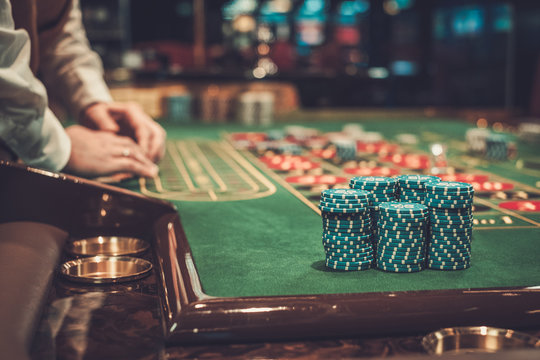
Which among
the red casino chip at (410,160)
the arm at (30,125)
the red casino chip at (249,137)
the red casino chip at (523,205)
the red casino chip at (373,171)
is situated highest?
the arm at (30,125)

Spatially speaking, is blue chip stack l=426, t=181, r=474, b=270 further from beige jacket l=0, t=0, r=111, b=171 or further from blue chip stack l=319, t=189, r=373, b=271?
beige jacket l=0, t=0, r=111, b=171

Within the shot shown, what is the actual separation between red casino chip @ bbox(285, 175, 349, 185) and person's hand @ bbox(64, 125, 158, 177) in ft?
2.37

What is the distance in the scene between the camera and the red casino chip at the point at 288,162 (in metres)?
3.83

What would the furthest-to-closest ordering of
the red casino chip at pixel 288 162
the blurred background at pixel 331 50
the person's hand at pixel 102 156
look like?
the blurred background at pixel 331 50
the red casino chip at pixel 288 162
the person's hand at pixel 102 156

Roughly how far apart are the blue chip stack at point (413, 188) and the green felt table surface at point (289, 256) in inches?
9.4

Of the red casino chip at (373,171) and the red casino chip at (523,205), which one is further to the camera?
the red casino chip at (373,171)

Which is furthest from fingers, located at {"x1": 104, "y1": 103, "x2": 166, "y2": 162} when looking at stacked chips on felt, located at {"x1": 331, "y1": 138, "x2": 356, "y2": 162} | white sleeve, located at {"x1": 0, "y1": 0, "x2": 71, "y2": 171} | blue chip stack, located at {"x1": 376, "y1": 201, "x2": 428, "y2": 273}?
blue chip stack, located at {"x1": 376, "y1": 201, "x2": 428, "y2": 273}

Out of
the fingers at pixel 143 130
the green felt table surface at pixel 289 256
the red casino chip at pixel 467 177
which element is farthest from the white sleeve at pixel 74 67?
the red casino chip at pixel 467 177

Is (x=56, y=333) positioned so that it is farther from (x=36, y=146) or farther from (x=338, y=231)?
(x=36, y=146)

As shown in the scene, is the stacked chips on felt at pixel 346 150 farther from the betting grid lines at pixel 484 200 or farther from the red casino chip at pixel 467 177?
the red casino chip at pixel 467 177

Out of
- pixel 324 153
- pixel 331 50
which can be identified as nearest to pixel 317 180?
pixel 324 153

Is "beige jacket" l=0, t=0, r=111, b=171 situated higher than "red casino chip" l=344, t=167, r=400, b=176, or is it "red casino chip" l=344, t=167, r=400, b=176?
"beige jacket" l=0, t=0, r=111, b=171

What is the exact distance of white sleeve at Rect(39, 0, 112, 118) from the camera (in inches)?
139

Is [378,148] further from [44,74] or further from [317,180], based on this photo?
[44,74]
